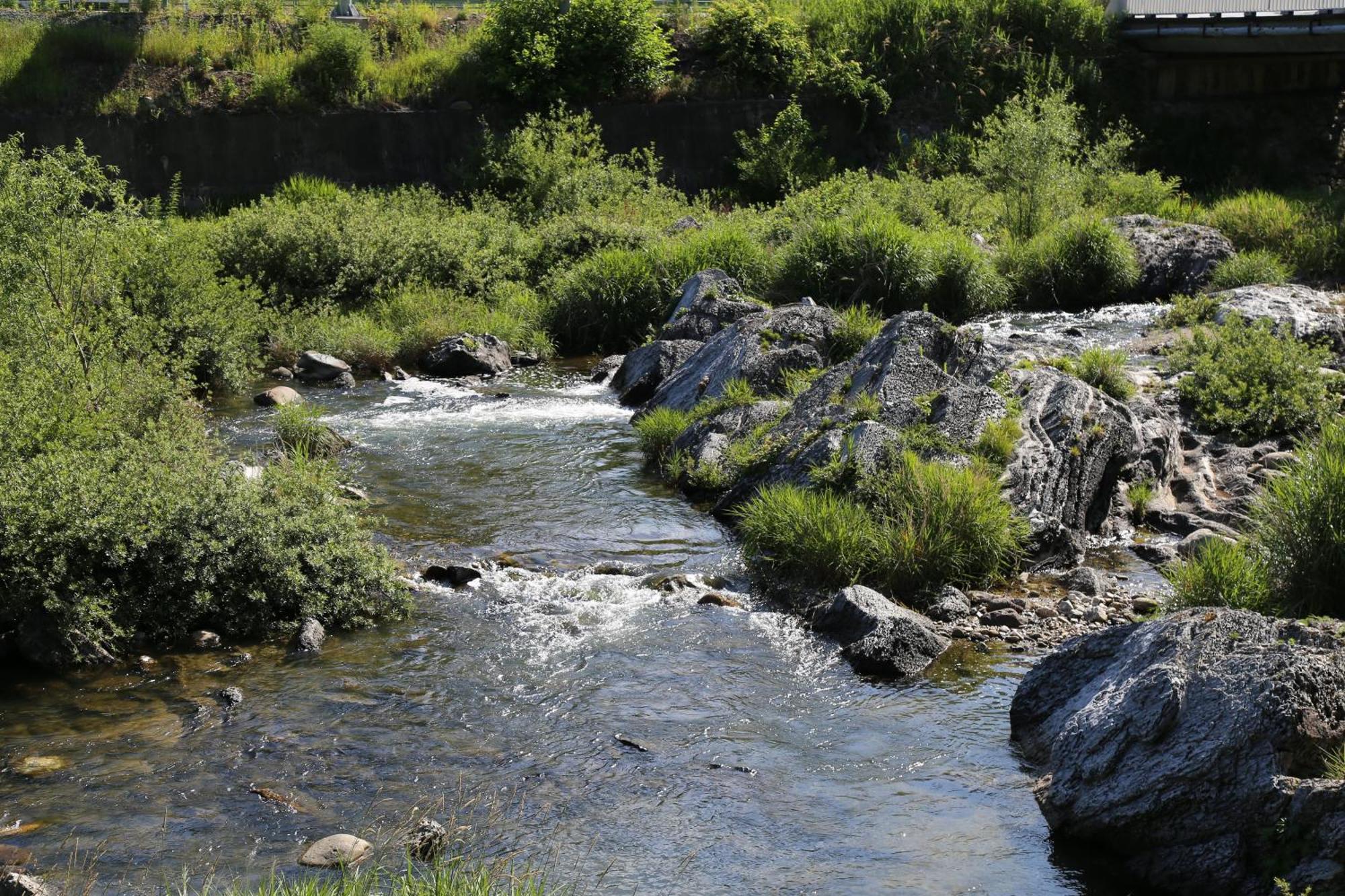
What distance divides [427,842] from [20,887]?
1.90 metres

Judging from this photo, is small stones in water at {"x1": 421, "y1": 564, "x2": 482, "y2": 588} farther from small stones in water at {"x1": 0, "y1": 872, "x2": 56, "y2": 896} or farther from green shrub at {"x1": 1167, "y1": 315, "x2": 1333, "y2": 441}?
green shrub at {"x1": 1167, "y1": 315, "x2": 1333, "y2": 441}

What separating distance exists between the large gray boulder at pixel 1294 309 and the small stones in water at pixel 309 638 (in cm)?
1259

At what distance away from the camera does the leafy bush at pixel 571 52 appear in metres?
33.5

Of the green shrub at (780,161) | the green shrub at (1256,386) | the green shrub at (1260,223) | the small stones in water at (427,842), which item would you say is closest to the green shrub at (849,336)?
the green shrub at (1256,386)

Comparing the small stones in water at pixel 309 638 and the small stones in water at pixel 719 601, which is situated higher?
the small stones in water at pixel 309 638

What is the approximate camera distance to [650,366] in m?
18.6

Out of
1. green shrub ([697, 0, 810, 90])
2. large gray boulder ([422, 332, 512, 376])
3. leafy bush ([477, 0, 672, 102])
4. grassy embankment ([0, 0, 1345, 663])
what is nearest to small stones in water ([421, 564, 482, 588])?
grassy embankment ([0, 0, 1345, 663])

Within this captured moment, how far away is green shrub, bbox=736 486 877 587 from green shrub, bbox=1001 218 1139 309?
41.0ft

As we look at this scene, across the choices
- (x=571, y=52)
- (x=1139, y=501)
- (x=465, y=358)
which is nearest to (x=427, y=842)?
(x=1139, y=501)

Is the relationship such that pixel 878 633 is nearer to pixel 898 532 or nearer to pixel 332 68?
pixel 898 532

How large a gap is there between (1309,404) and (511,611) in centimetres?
921

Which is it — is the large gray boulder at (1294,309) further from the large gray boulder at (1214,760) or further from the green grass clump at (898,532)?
the large gray boulder at (1214,760)

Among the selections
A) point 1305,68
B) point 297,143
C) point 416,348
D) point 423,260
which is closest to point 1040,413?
point 416,348

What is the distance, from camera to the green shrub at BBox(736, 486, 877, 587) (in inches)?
429
